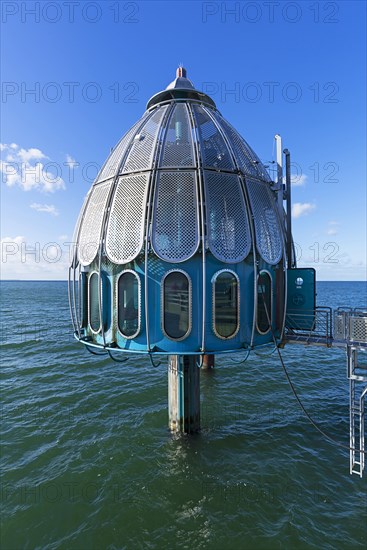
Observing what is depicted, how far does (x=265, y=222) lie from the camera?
12500 mm

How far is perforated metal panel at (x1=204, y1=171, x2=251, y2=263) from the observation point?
11.1 m

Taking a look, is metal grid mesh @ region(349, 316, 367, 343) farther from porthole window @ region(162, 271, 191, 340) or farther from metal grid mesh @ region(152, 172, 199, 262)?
metal grid mesh @ region(152, 172, 199, 262)

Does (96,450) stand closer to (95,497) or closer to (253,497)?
(95,497)

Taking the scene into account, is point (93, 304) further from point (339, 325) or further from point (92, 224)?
point (339, 325)

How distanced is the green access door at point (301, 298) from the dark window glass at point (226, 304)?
12.9 ft

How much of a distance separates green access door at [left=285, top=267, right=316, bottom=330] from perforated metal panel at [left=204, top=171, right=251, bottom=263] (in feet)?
12.5

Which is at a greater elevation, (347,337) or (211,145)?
(211,145)

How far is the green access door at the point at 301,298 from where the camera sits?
13.5 metres

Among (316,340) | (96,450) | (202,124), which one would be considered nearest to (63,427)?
(96,450)

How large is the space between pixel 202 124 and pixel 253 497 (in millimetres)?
15870

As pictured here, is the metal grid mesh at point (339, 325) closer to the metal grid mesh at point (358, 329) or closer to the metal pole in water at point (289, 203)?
the metal grid mesh at point (358, 329)

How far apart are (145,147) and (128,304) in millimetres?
6892

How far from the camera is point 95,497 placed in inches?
459

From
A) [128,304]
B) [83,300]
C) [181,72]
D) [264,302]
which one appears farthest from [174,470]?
[181,72]
